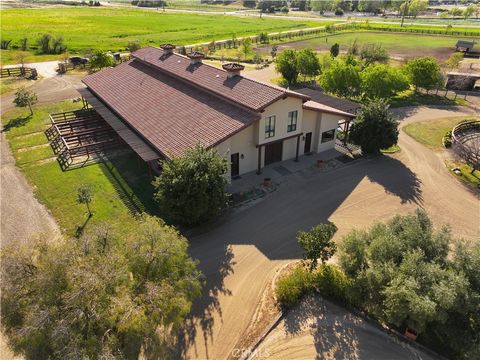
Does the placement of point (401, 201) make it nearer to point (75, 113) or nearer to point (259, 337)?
point (259, 337)

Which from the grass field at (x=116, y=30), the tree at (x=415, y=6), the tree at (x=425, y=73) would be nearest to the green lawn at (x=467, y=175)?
the tree at (x=425, y=73)

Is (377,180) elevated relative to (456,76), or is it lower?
lower

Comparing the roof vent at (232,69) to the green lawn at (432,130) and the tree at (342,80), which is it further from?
the green lawn at (432,130)

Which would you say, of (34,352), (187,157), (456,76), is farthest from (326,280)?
(456,76)

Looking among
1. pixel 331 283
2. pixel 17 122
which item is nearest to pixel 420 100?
pixel 331 283

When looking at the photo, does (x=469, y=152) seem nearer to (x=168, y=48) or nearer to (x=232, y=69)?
(x=232, y=69)

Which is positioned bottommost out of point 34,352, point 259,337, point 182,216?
point 259,337

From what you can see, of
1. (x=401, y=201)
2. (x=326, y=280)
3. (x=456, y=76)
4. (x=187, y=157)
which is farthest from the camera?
(x=456, y=76)
